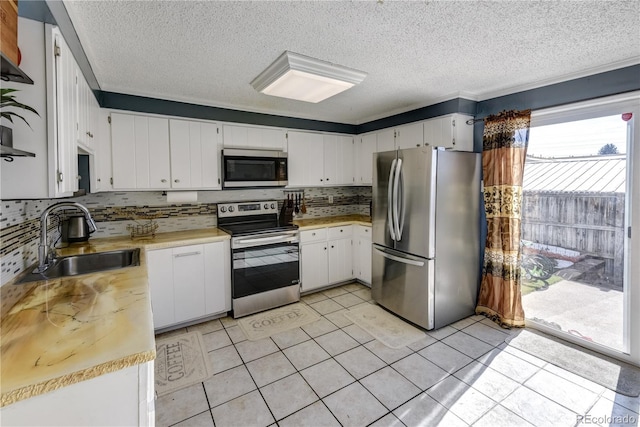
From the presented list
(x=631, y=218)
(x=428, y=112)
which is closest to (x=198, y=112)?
(x=428, y=112)

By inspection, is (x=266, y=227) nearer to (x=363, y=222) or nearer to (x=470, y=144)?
(x=363, y=222)

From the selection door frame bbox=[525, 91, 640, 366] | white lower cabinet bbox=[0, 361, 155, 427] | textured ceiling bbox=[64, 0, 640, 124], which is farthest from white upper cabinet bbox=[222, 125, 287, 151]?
door frame bbox=[525, 91, 640, 366]

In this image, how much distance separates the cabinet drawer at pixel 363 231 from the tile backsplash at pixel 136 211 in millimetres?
712

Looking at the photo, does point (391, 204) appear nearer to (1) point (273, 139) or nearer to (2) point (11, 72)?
(1) point (273, 139)

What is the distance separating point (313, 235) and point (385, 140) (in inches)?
61.7

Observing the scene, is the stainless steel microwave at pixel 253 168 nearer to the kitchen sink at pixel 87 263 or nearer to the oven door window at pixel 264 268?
the oven door window at pixel 264 268

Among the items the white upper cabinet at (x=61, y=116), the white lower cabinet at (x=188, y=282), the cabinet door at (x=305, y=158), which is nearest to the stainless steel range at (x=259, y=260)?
the white lower cabinet at (x=188, y=282)

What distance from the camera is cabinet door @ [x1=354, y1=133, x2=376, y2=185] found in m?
4.23

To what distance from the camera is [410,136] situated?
362 centimetres

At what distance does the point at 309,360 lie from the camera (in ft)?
8.11

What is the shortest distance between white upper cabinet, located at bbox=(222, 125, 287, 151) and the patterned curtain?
2311 mm

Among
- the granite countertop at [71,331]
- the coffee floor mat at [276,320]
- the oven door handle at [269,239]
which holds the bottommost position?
the coffee floor mat at [276,320]

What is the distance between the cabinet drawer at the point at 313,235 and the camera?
3.71 m

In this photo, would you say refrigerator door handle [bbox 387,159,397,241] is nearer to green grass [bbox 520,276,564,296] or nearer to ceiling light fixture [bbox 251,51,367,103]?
ceiling light fixture [bbox 251,51,367,103]
